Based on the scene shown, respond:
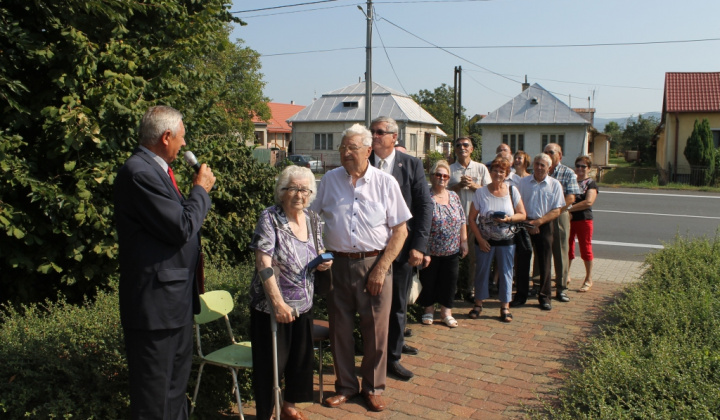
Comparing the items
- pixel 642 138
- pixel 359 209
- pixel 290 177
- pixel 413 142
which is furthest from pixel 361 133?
pixel 642 138

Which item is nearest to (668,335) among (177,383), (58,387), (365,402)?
(365,402)

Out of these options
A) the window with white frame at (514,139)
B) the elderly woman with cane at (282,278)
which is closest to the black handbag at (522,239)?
the elderly woman with cane at (282,278)

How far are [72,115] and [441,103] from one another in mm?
73855

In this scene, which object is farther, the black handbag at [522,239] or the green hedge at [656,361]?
the black handbag at [522,239]

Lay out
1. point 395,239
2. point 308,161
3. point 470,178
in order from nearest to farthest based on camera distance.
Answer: point 395,239 → point 470,178 → point 308,161

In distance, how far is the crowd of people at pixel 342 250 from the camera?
316cm

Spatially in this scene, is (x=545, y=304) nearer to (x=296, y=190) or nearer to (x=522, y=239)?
(x=522, y=239)

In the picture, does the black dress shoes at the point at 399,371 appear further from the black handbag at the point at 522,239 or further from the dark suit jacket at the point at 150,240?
the black handbag at the point at 522,239

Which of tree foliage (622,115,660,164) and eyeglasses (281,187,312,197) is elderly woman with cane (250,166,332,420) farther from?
tree foliage (622,115,660,164)

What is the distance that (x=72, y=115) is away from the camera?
16.0 ft

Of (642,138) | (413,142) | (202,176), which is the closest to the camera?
(202,176)

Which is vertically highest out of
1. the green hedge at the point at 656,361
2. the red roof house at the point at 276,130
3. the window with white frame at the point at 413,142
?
the red roof house at the point at 276,130

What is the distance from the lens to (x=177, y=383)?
3.37 metres

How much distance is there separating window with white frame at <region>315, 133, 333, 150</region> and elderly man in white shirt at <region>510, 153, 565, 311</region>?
150ft
